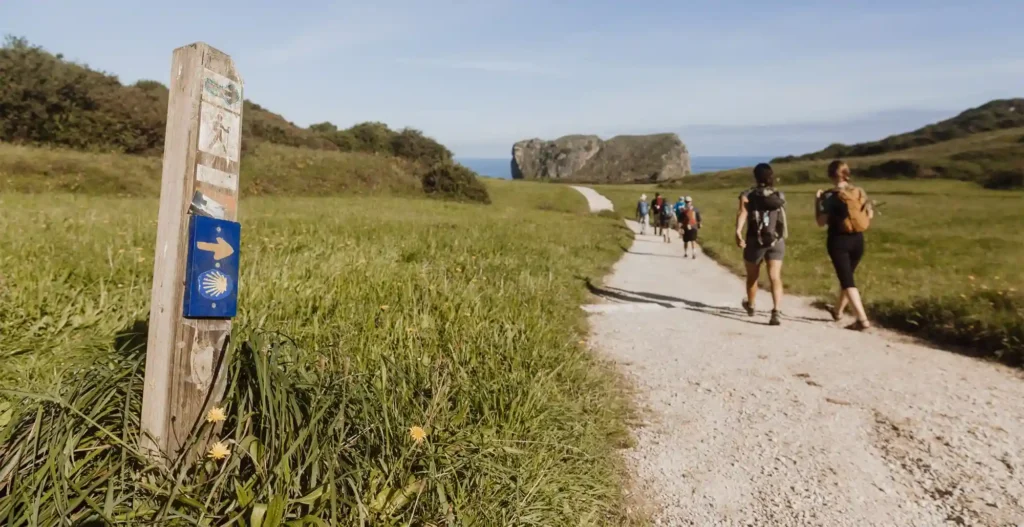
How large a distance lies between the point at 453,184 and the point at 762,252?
98.4 ft

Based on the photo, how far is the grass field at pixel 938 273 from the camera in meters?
6.22

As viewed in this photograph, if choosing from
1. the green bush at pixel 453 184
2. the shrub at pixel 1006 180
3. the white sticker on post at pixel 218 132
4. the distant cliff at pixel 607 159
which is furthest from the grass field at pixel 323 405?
the distant cliff at pixel 607 159

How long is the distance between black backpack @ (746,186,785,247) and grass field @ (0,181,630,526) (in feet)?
11.3

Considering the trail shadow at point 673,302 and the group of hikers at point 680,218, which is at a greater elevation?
the group of hikers at point 680,218

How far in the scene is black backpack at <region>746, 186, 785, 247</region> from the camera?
7.40 m

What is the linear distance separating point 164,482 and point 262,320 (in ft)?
5.62

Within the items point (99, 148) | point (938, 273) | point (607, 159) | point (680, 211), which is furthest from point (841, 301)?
point (607, 159)

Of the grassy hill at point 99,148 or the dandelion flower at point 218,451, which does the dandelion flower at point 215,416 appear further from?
the grassy hill at point 99,148

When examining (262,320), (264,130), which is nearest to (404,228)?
(262,320)

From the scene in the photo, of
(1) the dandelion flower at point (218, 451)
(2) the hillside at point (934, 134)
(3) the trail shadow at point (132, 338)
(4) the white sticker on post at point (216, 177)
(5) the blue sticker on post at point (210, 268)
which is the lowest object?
(1) the dandelion flower at point (218, 451)

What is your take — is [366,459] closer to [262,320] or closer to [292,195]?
[262,320]

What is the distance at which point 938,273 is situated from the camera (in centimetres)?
1042

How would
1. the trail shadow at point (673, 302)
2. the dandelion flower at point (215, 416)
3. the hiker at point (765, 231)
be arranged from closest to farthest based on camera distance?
the dandelion flower at point (215, 416), the hiker at point (765, 231), the trail shadow at point (673, 302)

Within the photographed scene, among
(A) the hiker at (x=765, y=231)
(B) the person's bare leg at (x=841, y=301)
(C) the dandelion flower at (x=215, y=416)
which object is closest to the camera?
(C) the dandelion flower at (x=215, y=416)
